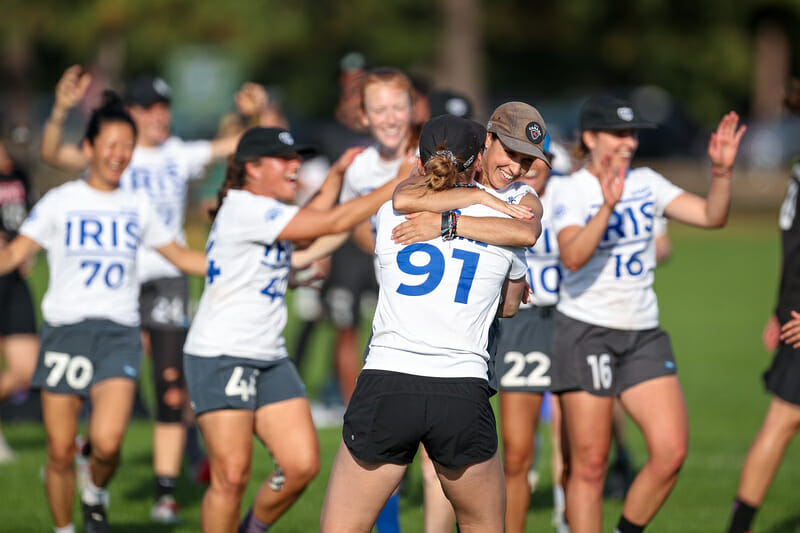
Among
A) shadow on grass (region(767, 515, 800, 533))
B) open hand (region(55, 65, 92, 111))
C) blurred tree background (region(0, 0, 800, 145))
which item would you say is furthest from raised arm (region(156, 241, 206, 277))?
blurred tree background (region(0, 0, 800, 145))

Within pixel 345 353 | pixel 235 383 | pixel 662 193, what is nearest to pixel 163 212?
pixel 235 383

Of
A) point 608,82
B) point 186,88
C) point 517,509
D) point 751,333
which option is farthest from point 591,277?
point 608,82

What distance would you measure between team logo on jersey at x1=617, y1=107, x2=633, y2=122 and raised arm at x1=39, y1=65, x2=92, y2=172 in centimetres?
342

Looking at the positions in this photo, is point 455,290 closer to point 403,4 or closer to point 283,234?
point 283,234

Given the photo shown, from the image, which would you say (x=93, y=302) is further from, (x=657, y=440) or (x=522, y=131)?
(x=657, y=440)

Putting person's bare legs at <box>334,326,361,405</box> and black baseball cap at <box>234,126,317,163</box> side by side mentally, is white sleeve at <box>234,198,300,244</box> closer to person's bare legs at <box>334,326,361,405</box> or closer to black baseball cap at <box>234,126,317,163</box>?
black baseball cap at <box>234,126,317,163</box>

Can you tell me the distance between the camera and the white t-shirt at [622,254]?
610 centimetres

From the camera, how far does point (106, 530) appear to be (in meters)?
6.64

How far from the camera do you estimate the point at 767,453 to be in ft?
21.6

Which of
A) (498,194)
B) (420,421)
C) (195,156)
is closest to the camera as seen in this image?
(420,421)

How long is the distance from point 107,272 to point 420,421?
2.87 m

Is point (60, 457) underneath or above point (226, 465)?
underneath

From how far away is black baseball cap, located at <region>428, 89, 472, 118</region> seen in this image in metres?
7.22

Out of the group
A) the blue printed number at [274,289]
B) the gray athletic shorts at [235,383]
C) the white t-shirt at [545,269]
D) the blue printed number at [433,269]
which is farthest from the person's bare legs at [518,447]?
the blue printed number at [433,269]
